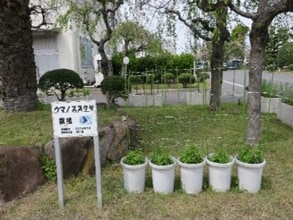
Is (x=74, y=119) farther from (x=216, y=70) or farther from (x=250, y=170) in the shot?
(x=216, y=70)

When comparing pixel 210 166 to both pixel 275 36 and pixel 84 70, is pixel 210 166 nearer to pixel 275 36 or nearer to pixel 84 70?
pixel 275 36

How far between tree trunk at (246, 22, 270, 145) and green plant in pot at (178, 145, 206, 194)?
5.64ft

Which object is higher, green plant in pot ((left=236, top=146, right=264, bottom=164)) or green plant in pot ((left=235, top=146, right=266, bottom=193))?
green plant in pot ((left=236, top=146, right=264, bottom=164))

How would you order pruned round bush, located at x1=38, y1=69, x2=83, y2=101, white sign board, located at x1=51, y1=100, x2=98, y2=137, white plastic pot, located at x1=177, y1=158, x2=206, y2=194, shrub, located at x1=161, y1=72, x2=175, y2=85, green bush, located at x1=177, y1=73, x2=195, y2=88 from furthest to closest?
shrub, located at x1=161, y1=72, x2=175, y2=85 < green bush, located at x1=177, y1=73, x2=195, y2=88 < pruned round bush, located at x1=38, y1=69, x2=83, y2=101 < white plastic pot, located at x1=177, y1=158, x2=206, y2=194 < white sign board, located at x1=51, y1=100, x2=98, y2=137

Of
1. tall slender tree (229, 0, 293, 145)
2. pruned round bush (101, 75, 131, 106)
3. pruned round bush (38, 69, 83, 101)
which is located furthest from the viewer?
pruned round bush (101, 75, 131, 106)

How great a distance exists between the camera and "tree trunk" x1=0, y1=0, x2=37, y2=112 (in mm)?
5625

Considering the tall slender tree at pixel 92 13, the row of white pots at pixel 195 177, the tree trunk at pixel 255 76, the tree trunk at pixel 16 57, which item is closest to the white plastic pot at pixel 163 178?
the row of white pots at pixel 195 177

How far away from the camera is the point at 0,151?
3.20m

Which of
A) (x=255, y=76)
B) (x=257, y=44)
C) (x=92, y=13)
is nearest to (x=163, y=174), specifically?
(x=255, y=76)

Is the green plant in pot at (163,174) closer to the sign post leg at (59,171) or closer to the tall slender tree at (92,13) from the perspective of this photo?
the sign post leg at (59,171)

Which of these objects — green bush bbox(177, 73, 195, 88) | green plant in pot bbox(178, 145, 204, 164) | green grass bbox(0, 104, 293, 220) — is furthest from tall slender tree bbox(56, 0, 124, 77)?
green bush bbox(177, 73, 195, 88)

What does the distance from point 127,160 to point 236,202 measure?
47.9 inches

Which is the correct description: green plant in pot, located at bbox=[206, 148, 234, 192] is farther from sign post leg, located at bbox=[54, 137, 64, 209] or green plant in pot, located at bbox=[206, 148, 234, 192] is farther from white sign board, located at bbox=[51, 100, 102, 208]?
sign post leg, located at bbox=[54, 137, 64, 209]

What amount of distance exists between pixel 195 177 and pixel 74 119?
1406 mm
